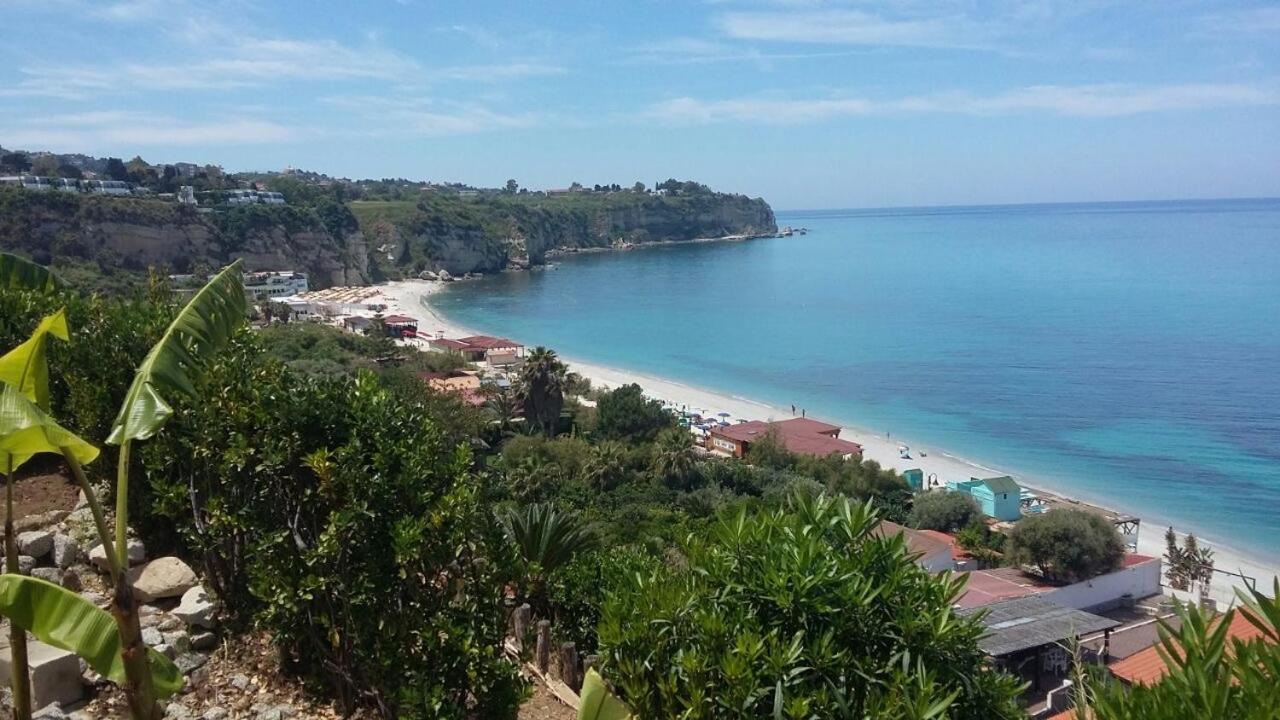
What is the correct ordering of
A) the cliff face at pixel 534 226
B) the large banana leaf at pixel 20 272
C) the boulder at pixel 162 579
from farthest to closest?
the cliff face at pixel 534 226 < the boulder at pixel 162 579 < the large banana leaf at pixel 20 272

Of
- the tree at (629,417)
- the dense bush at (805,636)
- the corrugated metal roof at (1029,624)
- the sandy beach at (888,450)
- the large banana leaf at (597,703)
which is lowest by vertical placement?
the sandy beach at (888,450)

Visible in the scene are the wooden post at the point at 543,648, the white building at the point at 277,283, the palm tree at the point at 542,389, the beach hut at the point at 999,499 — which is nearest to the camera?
the wooden post at the point at 543,648

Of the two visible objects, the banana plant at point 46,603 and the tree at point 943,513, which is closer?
the banana plant at point 46,603

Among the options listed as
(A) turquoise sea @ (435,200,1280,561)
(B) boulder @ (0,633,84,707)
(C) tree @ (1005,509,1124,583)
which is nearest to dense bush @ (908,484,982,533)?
(C) tree @ (1005,509,1124,583)

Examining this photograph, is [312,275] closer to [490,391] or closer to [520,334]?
[520,334]

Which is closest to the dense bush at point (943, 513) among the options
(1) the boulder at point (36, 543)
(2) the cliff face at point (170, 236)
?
(1) the boulder at point (36, 543)

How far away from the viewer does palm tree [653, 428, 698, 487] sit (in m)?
29.0

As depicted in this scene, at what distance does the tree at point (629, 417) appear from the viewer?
35031 mm

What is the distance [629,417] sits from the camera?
3522cm

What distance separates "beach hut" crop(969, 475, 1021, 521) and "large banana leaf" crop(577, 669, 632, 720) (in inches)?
1083

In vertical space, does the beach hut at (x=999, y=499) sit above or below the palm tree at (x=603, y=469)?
below

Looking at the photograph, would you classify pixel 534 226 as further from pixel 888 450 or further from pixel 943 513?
pixel 943 513

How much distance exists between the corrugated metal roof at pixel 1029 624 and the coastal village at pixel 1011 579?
0.03 metres

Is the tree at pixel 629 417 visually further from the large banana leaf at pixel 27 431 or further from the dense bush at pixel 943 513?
the large banana leaf at pixel 27 431
